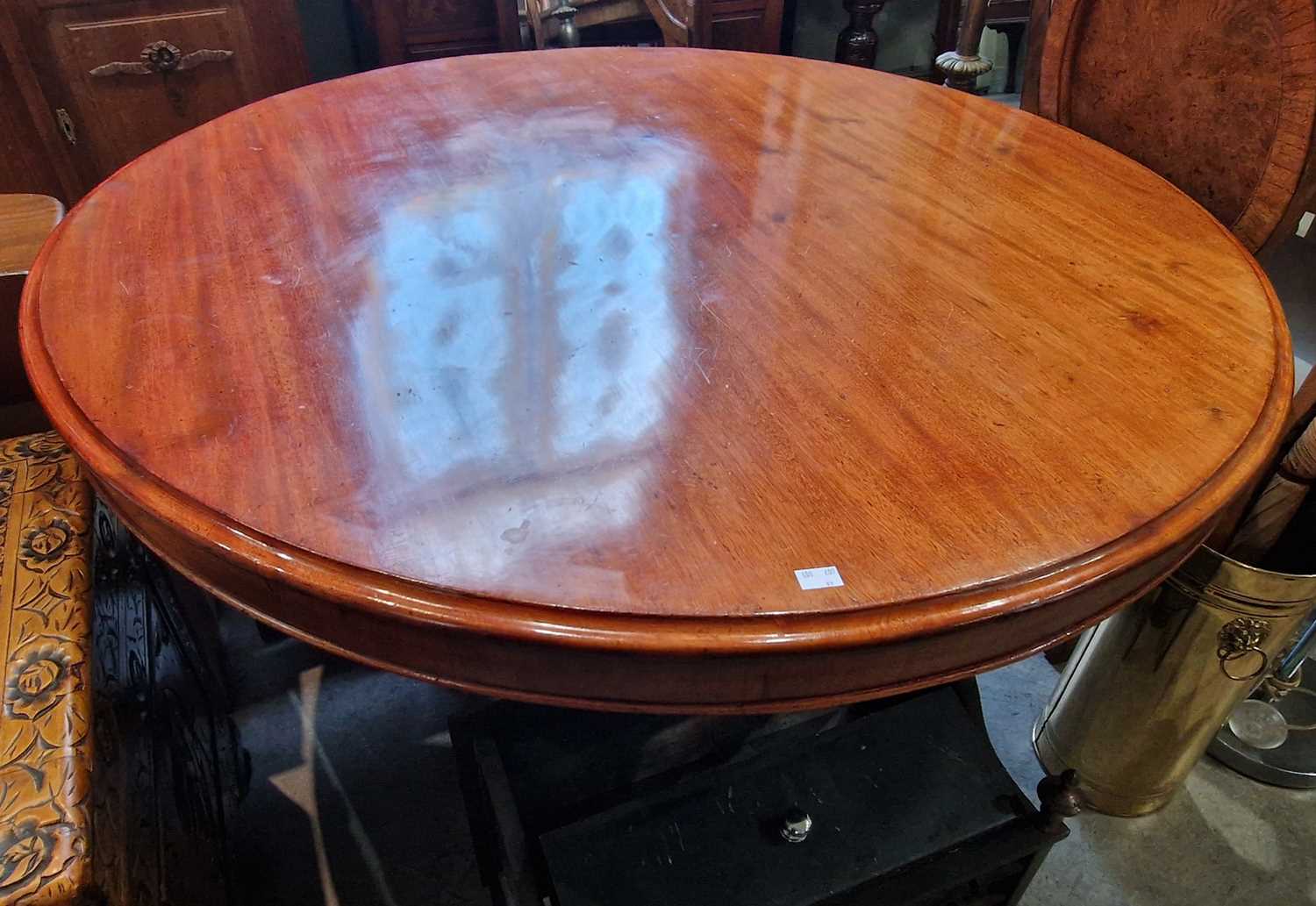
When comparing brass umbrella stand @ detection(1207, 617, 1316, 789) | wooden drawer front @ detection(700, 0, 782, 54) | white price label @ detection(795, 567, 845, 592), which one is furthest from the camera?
wooden drawer front @ detection(700, 0, 782, 54)

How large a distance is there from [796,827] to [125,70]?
204cm

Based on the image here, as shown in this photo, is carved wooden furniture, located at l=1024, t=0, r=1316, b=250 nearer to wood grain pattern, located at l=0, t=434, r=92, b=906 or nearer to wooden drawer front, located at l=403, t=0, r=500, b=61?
wood grain pattern, located at l=0, t=434, r=92, b=906

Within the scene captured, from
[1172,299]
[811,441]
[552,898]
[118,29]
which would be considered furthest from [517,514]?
[118,29]

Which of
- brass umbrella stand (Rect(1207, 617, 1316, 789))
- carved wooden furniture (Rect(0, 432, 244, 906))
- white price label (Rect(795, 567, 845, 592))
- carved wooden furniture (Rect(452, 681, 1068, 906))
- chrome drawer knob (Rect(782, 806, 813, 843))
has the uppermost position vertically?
white price label (Rect(795, 567, 845, 592))

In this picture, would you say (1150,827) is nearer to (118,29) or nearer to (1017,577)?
(1017,577)

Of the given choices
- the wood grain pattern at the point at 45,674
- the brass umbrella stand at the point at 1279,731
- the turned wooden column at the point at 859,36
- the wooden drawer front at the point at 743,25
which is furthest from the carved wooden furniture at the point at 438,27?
the brass umbrella stand at the point at 1279,731

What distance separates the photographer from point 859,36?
9.37 ft

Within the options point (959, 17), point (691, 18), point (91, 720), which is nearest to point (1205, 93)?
point (91, 720)

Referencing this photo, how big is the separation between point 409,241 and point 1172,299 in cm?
70

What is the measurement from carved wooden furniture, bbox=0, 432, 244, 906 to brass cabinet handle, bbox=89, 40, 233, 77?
4.12ft

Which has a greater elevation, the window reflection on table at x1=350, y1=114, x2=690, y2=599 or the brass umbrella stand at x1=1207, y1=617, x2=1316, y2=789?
the window reflection on table at x1=350, y1=114, x2=690, y2=599

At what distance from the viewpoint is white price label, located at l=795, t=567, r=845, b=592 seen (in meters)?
0.51

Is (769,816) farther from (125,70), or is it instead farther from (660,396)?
(125,70)

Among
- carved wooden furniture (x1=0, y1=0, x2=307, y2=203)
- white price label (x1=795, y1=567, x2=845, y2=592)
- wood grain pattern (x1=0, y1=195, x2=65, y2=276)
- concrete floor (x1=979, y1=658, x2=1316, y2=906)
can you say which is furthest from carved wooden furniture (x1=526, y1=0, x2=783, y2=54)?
white price label (x1=795, y1=567, x2=845, y2=592)
